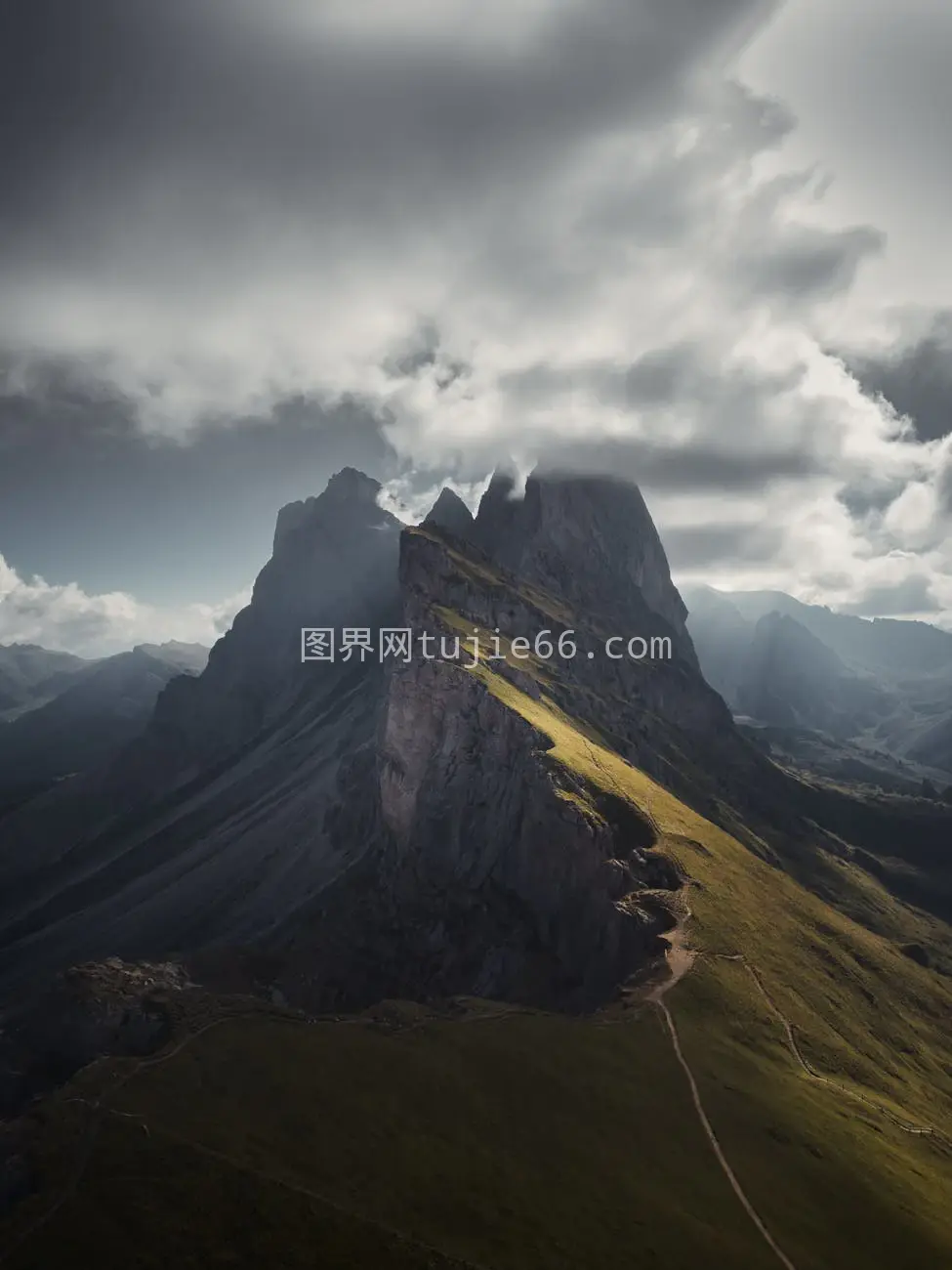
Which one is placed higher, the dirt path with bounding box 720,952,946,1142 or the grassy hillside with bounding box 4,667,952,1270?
the grassy hillside with bounding box 4,667,952,1270

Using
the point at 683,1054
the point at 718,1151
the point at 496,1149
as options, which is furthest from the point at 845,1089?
the point at 496,1149

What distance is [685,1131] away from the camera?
313 feet

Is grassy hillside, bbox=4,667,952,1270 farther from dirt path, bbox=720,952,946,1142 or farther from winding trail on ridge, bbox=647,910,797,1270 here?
winding trail on ridge, bbox=647,910,797,1270

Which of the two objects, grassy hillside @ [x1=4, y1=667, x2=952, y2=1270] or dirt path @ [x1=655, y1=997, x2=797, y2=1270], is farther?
dirt path @ [x1=655, y1=997, x2=797, y2=1270]

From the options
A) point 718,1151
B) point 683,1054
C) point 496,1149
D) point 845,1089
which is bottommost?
point 845,1089

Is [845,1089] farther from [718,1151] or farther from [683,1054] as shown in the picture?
[718,1151]

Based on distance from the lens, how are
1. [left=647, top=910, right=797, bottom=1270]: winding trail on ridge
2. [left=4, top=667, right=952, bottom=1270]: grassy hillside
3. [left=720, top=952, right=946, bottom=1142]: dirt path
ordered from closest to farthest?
[left=4, top=667, right=952, bottom=1270]: grassy hillside
[left=647, top=910, right=797, bottom=1270]: winding trail on ridge
[left=720, top=952, right=946, bottom=1142]: dirt path

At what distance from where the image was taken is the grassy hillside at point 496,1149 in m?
70.6

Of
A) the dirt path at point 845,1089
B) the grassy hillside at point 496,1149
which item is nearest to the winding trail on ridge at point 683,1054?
the grassy hillside at point 496,1149

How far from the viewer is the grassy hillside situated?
2781 inches

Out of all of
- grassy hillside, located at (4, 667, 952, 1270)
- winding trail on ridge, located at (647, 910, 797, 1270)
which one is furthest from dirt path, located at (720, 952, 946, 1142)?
winding trail on ridge, located at (647, 910, 797, 1270)

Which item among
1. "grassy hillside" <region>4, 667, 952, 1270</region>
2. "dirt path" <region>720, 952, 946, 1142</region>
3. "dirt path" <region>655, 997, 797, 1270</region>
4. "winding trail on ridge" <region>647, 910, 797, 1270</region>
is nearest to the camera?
"grassy hillside" <region>4, 667, 952, 1270</region>

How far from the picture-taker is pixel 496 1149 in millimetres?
86938

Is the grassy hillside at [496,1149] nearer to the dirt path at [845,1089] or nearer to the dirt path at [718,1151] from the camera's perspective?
the dirt path at [845,1089]
